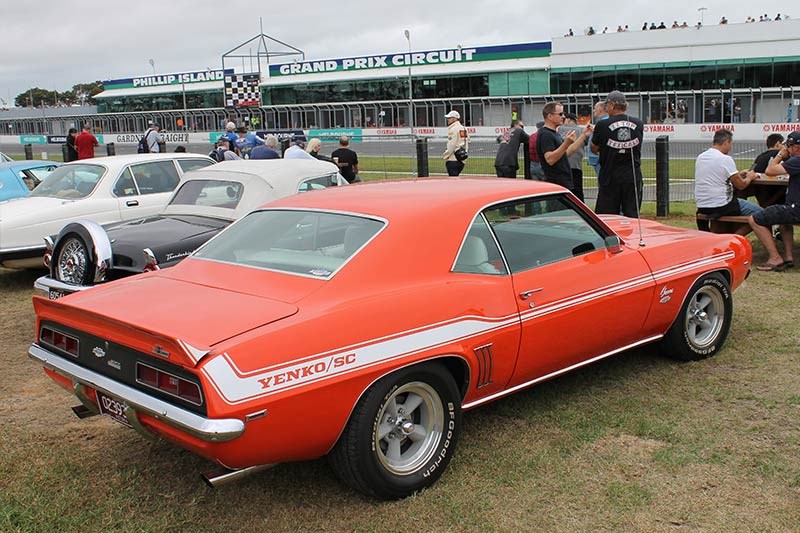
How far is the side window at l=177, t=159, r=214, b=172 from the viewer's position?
979 centimetres

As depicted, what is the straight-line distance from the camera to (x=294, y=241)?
4.14 m

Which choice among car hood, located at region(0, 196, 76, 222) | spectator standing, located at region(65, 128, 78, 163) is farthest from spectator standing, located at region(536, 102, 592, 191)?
spectator standing, located at region(65, 128, 78, 163)

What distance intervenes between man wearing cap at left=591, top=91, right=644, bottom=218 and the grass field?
3305 millimetres

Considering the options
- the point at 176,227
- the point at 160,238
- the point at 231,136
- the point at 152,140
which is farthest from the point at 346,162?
the point at 160,238

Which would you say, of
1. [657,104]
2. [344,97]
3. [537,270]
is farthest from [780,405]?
[344,97]

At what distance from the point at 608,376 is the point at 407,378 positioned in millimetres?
2085

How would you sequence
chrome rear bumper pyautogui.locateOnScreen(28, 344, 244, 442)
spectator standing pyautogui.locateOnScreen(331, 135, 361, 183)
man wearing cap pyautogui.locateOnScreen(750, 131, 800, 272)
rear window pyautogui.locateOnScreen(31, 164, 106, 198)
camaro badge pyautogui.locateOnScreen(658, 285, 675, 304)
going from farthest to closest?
spectator standing pyautogui.locateOnScreen(331, 135, 361, 183) < rear window pyautogui.locateOnScreen(31, 164, 106, 198) < man wearing cap pyautogui.locateOnScreen(750, 131, 800, 272) < camaro badge pyautogui.locateOnScreen(658, 285, 675, 304) < chrome rear bumper pyautogui.locateOnScreen(28, 344, 244, 442)

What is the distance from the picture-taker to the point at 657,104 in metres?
38.6

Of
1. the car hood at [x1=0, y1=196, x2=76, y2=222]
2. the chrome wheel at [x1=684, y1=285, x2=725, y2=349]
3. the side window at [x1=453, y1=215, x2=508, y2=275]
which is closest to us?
the side window at [x1=453, y1=215, x2=508, y2=275]

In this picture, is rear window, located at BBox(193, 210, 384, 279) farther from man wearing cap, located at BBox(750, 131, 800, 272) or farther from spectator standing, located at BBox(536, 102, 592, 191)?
man wearing cap, located at BBox(750, 131, 800, 272)

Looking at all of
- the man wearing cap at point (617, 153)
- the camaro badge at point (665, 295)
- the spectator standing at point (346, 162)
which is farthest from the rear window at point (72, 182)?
the camaro badge at point (665, 295)

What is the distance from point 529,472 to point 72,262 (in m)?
4.58

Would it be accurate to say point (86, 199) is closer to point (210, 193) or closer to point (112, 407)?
point (210, 193)

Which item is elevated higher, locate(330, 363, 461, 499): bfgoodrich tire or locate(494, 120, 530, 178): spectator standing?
locate(494, 120, 530, 178): spectator standing
